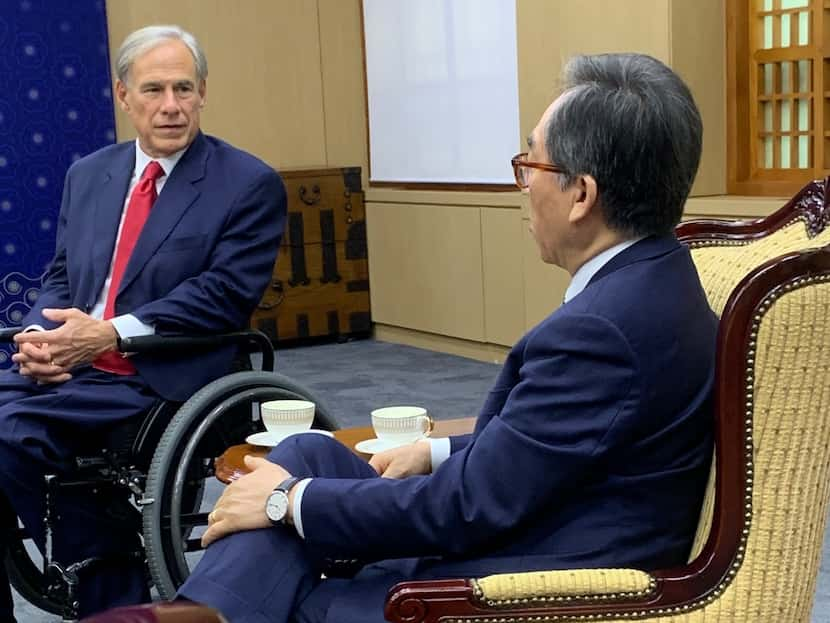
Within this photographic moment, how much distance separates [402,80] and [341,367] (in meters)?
1.57

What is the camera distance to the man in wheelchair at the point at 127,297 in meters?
2.97

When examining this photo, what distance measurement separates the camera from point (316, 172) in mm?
7141

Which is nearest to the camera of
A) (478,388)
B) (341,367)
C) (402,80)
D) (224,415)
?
(224,415)

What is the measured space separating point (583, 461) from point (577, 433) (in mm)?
35

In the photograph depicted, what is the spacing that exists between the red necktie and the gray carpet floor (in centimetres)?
125

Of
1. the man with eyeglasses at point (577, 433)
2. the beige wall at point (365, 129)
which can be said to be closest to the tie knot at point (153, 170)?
the man with eyeglasses at point (577, 433)

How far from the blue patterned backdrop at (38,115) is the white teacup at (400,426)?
448cm

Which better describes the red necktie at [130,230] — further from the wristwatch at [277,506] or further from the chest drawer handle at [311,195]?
the chest drawer handle at [311,195]

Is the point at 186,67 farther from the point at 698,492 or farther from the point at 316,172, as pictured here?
the point at 316,172

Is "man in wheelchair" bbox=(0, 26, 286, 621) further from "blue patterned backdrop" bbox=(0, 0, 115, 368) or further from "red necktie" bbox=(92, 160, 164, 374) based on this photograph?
"blue patterned backdrop" bbox=(0, 0, 115, 368)

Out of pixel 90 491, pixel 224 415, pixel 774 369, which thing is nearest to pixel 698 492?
pixel 774 369

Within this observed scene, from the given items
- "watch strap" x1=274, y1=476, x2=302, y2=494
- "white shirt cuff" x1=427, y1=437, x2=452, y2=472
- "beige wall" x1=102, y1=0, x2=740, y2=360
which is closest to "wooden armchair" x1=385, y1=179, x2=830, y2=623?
"watch strap" x1=274, y1=476, x2=302, y2=494

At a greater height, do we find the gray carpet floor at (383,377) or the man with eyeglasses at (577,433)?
the man with eyeglasses at (577,433)

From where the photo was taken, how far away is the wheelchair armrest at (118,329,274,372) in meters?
2.96
